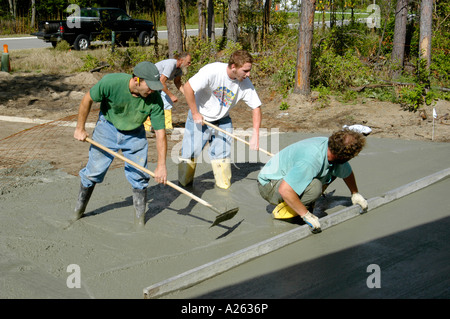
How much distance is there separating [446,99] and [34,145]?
7.97m

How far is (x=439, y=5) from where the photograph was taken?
13.9m

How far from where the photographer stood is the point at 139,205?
16.3 feet

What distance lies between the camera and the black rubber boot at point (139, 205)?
494 centimetres

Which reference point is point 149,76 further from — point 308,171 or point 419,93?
point 419,93

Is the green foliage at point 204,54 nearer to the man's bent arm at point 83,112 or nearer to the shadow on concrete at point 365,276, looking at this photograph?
the man's bent arm at point 83,112

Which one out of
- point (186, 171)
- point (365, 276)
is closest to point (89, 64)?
point (186, 171)

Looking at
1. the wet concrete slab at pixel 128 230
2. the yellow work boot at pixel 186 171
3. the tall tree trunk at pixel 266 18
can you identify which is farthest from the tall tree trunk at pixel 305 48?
the yellow work boot at pixel 186 171

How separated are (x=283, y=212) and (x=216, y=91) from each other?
5.77 feet

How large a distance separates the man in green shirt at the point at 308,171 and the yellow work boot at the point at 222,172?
1.20m

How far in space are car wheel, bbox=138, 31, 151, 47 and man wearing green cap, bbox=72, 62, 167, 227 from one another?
16.4m

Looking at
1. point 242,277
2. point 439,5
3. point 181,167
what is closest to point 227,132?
point 181,167

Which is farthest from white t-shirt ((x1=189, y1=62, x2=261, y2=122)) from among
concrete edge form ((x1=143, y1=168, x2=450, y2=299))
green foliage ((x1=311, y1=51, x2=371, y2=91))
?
green foliage ((x1=311, y1=51, x2=371, y2=91))

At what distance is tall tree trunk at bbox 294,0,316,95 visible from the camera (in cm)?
1039

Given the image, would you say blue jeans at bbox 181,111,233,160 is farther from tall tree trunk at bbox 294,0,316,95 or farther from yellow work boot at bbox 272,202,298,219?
tall tree trunk at bbox 294,0,316,95
